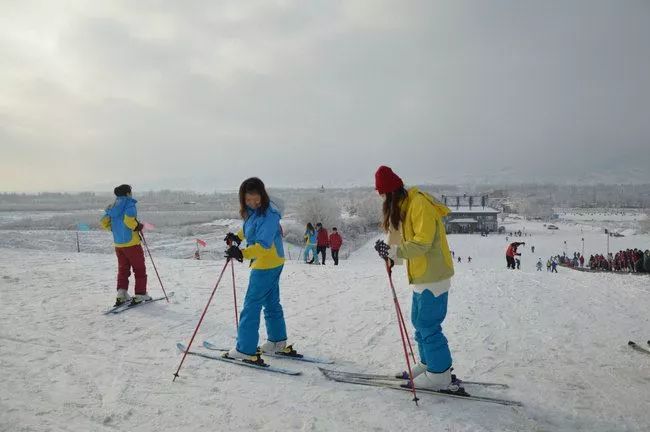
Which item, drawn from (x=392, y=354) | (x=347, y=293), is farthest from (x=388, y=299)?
(x=392, y=354)

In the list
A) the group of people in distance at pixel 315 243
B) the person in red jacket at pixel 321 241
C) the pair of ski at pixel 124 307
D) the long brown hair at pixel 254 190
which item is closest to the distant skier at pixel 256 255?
the long brown hair at pixel 254 190

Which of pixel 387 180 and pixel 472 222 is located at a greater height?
pixel 387 180

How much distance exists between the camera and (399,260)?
3.61 metres

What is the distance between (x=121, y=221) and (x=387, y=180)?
16.6 feet

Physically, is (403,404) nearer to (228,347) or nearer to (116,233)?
(228,347)

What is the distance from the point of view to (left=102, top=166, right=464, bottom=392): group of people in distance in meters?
3.46

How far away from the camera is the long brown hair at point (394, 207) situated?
360cm

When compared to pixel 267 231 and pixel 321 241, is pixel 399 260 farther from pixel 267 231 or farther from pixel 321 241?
pixel 321 241

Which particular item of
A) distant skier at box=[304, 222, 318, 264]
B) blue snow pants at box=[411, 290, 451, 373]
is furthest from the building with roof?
blue snow pants at box=[411, 290, 451, 373]

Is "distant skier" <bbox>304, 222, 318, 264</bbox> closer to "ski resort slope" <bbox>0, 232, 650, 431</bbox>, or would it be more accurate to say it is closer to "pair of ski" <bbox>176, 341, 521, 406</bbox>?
"ski resort slope" <bbox>0, 232, 650, 431</bbox>

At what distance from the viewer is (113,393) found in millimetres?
3594

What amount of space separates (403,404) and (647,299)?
6457 millimetres

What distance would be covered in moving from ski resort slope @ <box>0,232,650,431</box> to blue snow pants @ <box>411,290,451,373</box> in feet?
1.04

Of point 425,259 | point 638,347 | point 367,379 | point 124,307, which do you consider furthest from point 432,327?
point 124,307
